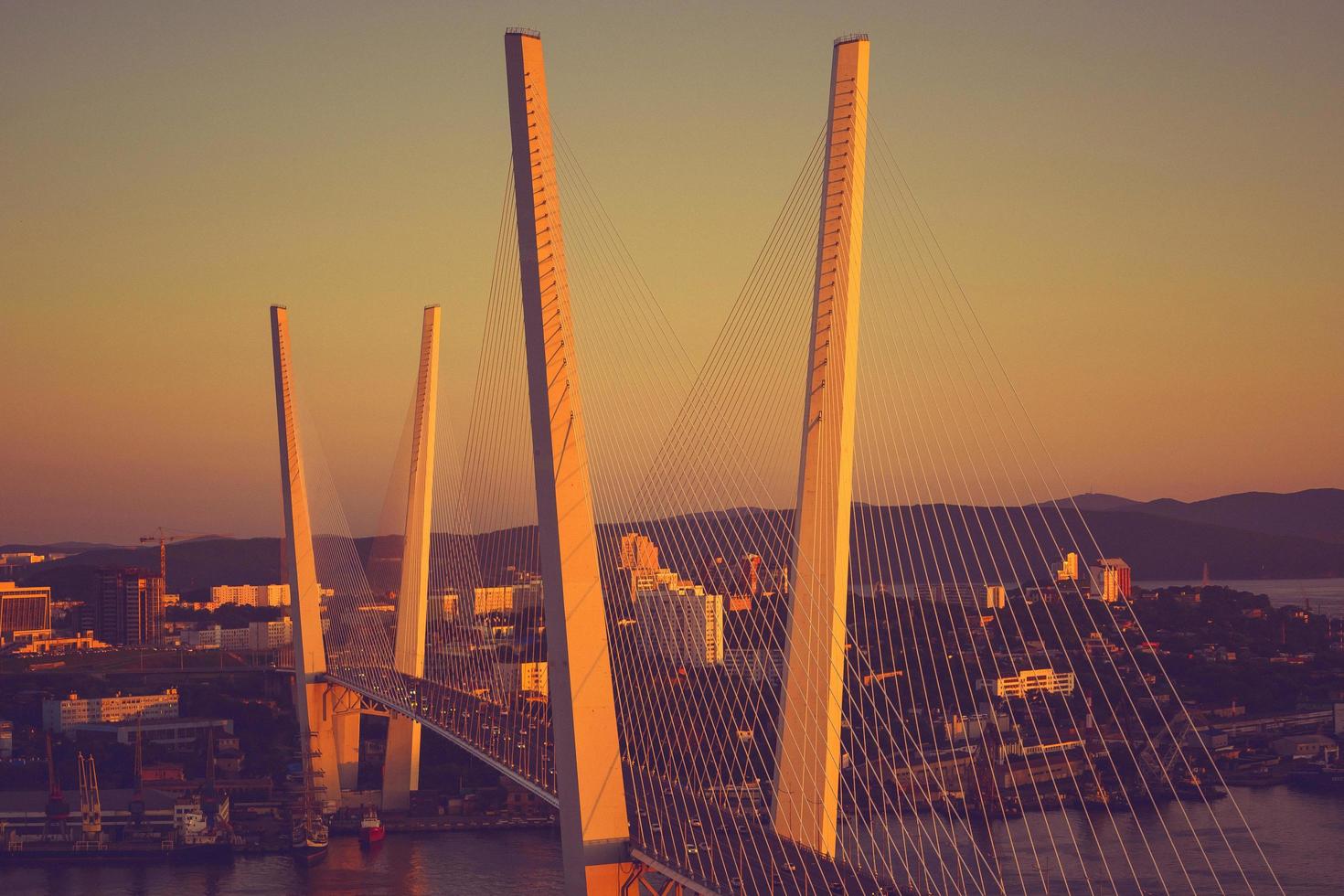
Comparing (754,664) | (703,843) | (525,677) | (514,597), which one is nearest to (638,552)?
(754,664)

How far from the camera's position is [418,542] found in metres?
21.1

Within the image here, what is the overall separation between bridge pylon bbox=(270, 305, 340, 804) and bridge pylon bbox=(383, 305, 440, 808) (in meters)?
0.88

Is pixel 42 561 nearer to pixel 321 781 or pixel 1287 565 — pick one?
pixel 1287 565

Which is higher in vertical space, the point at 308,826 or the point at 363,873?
the point at 308,826

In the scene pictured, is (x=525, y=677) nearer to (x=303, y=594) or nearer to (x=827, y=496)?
(x=303, y=594)

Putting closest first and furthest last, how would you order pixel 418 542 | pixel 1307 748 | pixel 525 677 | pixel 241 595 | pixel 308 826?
1. pixel 525 677
2. pixel 308 826
3. pixel 418 542
4. pixel 1307 748
5. pixel 241 595

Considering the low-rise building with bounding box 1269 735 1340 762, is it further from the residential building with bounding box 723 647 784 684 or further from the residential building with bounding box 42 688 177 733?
the residential building with bounding box 42 688 177 733

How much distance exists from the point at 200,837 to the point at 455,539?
4.69 m

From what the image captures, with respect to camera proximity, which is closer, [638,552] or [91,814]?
[638,552]

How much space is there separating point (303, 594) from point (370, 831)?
11.3 feet

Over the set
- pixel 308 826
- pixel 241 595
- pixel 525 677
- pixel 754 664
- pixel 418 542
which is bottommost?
pixel 308 826

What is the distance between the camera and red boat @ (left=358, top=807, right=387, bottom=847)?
20203 millimetres

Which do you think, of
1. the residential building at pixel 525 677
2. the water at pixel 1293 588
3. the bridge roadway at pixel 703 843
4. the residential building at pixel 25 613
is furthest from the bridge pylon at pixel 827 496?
the residential building at pixel 25 613

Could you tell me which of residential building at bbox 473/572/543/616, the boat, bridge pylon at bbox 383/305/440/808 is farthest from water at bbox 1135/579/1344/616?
the boat
